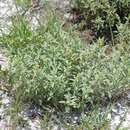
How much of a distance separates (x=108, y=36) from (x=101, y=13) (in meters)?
0.28

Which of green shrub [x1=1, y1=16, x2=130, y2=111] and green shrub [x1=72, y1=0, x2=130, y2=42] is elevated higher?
green shrub [x1=72, y1=0, x2=130, y2=42]

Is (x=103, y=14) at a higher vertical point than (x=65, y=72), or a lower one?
higher

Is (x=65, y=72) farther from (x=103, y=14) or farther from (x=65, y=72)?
(x=103, y=14)

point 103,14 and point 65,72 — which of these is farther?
point 103,14

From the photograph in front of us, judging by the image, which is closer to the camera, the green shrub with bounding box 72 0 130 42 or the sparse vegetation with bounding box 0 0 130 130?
the sparse vegetation with bounding box 0 0 130 130

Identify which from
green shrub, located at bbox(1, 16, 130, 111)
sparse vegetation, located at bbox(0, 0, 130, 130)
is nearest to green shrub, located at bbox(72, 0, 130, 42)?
sparse vegetation, located at bbox(0, 0, 130, 130)

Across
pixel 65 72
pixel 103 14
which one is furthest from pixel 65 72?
pixel 103 14

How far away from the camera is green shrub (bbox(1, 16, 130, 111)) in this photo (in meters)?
3.55

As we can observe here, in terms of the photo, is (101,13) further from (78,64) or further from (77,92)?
(77,92)

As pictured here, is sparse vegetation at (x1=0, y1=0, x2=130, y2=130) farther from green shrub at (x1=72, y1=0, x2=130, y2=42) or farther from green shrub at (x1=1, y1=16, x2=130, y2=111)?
green shrub at (x1=72, y1=0, x2=130, y2=42)

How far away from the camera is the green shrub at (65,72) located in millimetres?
3553

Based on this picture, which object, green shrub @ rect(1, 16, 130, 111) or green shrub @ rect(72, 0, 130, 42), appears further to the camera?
green shrub @ rect(72, 0, 130, 42)

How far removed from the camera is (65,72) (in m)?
3.61

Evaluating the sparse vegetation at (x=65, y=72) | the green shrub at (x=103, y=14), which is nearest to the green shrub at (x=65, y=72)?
the sparse vegetation at (x=65, y=72)
